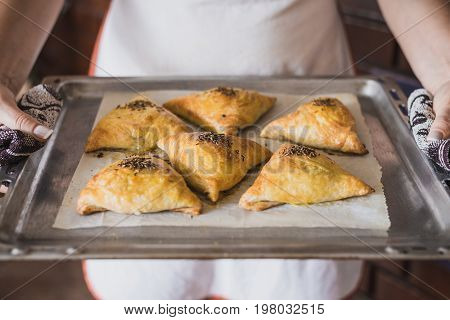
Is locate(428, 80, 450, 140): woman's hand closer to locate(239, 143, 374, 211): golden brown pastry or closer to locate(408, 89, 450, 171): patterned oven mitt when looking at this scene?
locate(408, 89, 450, 171): patterned oven mitt

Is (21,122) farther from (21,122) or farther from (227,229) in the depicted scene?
(227,229)

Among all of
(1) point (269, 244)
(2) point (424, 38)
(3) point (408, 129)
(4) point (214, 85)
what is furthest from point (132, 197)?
(2) point (424, 38)

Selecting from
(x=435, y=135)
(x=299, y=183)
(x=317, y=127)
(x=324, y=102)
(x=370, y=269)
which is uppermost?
(x=370, y=269)

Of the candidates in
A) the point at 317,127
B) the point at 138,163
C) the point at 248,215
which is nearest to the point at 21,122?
the point at 138,163

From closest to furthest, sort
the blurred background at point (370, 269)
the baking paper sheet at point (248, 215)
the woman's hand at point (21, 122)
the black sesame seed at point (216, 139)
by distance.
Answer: the baking paper sheet at point (248, 215), the woman's hand at point (21, 122), the black sesame seed at point (216, 139), the blurred background at point (370, 269)

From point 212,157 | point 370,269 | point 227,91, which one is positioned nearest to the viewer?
point 212,157

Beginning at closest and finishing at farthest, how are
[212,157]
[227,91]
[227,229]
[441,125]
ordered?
[227,229] < [441,125] < [212,157] < [227,91]

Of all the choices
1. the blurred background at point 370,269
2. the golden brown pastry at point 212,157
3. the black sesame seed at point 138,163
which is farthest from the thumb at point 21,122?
the blurred background at point 370,269

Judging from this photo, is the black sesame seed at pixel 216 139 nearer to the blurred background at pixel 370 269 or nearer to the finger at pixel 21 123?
the finger at pixel 21 123
